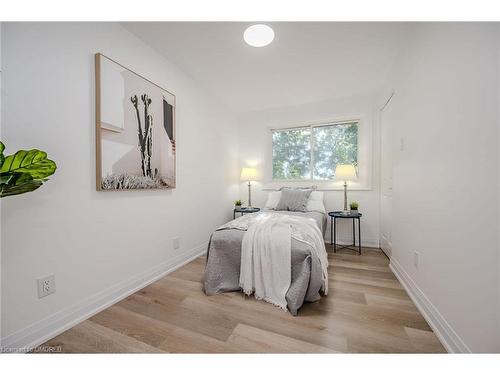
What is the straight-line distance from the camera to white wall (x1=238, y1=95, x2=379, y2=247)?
3207 millimetres

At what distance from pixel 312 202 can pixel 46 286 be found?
2937mm

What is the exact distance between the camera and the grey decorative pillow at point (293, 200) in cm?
305

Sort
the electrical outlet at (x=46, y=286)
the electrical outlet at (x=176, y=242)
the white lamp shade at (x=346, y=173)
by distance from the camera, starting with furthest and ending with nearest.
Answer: the white lamp shade at (x=346, y=173)
the electrical outlet at (x=176, y=242)
the electrical outlet at (x=46, y=286)

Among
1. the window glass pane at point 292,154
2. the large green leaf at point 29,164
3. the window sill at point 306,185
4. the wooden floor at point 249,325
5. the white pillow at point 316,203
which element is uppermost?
the window glass pane at point 292,154

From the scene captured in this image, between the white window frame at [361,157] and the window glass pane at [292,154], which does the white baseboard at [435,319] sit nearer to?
the white window frame at [361,157]

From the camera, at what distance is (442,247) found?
1.35 m

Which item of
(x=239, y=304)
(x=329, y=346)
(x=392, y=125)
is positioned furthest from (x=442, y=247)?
(x=392, y=125)

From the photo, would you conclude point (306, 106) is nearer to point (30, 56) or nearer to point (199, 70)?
point (199, 70)

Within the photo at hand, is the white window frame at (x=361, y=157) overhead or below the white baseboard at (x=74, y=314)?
overhead

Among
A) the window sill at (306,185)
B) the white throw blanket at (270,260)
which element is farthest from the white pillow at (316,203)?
the white throw blanket at (270,260)

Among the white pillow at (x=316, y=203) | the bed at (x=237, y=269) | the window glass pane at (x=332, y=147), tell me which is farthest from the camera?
the window glass pane at (x=332, y=147)

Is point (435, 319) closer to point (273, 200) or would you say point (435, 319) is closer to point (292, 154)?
point (273, 200)

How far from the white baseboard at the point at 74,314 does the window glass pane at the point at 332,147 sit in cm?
281
